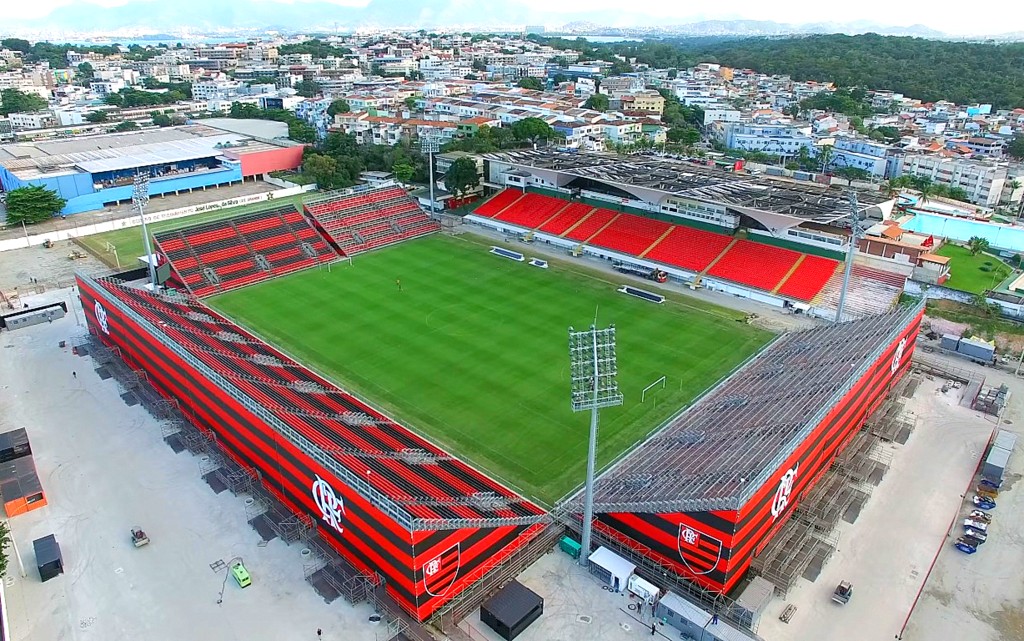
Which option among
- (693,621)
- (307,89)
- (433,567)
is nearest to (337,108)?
(307,89)

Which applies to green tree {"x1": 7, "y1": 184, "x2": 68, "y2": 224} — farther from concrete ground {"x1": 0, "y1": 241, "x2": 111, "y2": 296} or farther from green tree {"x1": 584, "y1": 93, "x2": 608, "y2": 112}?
green tree {"x1": 584, "y1": 93, "x2": 608, "y2": 112}

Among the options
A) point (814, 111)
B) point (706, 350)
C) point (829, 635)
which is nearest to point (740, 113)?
point (814, 111)

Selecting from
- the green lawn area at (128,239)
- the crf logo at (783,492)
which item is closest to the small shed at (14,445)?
the green lawn area at (128,239)

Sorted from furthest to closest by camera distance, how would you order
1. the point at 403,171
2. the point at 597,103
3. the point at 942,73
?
the point at 942,73 < the point at 597,103 < the point at 403,171

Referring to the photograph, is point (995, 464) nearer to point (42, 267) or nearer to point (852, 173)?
point (42, 267)

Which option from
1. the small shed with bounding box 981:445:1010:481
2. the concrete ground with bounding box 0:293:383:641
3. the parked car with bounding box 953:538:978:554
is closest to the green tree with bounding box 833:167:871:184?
the small shed with bounding box 981:445:1010:481

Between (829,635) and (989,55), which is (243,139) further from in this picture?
(989,55)
